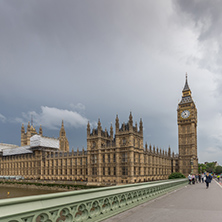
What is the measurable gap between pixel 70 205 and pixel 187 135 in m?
88.0

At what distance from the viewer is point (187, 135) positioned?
8769 centimetres

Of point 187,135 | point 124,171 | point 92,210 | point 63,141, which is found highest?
point 187,135

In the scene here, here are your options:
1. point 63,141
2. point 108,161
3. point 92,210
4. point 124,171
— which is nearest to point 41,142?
point 108,161

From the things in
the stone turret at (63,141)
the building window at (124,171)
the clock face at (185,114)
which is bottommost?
the building window at (124,171)

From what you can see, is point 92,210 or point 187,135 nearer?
point 92,210

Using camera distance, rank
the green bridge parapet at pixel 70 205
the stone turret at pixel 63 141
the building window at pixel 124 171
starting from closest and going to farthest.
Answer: the green bridge parapet at pixel 70 205, the building window at pixel 124 171, the stone turret at pixel 63 141

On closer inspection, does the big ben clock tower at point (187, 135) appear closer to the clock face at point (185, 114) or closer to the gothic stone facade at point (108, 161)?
the clock face at point (185, 114)

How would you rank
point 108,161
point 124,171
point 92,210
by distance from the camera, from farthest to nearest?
1. point 108,161
2. point 124,171
3. point 92,210

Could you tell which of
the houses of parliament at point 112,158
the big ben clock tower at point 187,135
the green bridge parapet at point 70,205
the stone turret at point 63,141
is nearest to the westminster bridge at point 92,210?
the green bridge parapet at point 70,205

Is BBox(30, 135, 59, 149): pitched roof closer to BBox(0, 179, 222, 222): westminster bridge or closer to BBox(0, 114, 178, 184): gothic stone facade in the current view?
BBox(0, 114, 178, 184): gothic stone facade

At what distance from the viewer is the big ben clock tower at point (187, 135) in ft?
279

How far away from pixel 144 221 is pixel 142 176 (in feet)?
198

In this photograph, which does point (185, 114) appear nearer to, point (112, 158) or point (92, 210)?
point (112, 158)

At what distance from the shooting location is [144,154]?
69.6 metres
